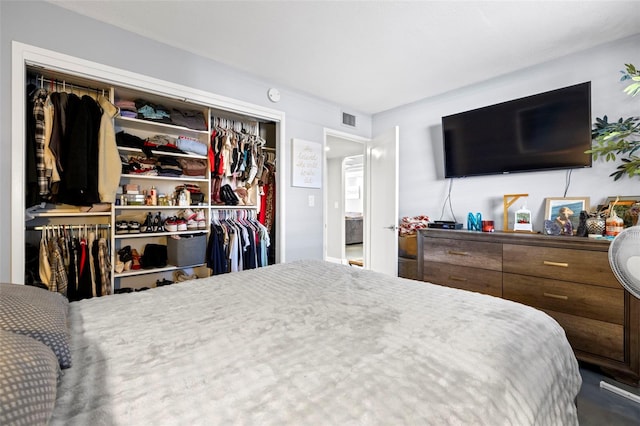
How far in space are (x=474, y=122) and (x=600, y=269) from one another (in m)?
1.69

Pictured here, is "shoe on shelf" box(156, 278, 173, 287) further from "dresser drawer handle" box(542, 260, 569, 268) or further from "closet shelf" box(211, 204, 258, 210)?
"dresser drawer handle" box(542, 260, 569, 268)

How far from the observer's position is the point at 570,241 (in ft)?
6.63

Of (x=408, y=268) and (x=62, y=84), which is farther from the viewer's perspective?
(x=408, y=268)

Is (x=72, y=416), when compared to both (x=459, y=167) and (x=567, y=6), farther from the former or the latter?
(x=459, y=167)

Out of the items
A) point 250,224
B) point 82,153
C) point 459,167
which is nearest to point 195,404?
point 82,153

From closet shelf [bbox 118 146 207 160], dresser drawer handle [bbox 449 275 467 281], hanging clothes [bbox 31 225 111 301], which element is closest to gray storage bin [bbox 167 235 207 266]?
hanging clothes [bbox 31 225 111 301]

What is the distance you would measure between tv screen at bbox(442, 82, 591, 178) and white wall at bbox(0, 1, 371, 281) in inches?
57.0

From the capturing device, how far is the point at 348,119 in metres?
3.78

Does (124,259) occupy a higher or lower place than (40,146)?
lower

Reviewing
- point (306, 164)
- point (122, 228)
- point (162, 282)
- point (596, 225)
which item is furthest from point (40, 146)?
point (596, 225)

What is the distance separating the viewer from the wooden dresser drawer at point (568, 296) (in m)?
1.86

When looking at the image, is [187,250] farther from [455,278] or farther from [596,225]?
[596,225]

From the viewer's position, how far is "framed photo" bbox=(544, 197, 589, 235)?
2.29 m

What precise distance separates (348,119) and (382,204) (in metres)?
1.22
